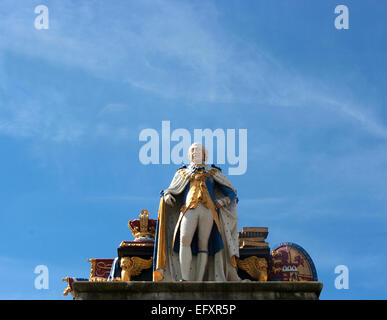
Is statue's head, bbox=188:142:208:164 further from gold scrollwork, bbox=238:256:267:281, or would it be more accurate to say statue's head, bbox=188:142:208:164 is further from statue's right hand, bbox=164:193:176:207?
gold scrollwork, bbox=238:256:267:281

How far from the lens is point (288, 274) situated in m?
22.4

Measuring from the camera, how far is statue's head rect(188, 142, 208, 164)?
20.6 m

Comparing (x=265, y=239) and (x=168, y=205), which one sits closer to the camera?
(x=168, y=205)

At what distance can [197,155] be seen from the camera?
20594mm

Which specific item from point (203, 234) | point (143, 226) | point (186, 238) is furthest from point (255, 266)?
point (143, 226)

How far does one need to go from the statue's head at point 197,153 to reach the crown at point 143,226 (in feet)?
11.9

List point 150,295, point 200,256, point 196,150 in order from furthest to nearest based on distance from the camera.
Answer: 1. point 196,150
2. point 200,256
3. point 150,295

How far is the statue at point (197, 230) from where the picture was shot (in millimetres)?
18906

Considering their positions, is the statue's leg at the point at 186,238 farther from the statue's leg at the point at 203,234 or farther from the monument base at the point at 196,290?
the monument base at the point at 196,290

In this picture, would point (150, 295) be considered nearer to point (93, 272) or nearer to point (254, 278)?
point (254, 278)
